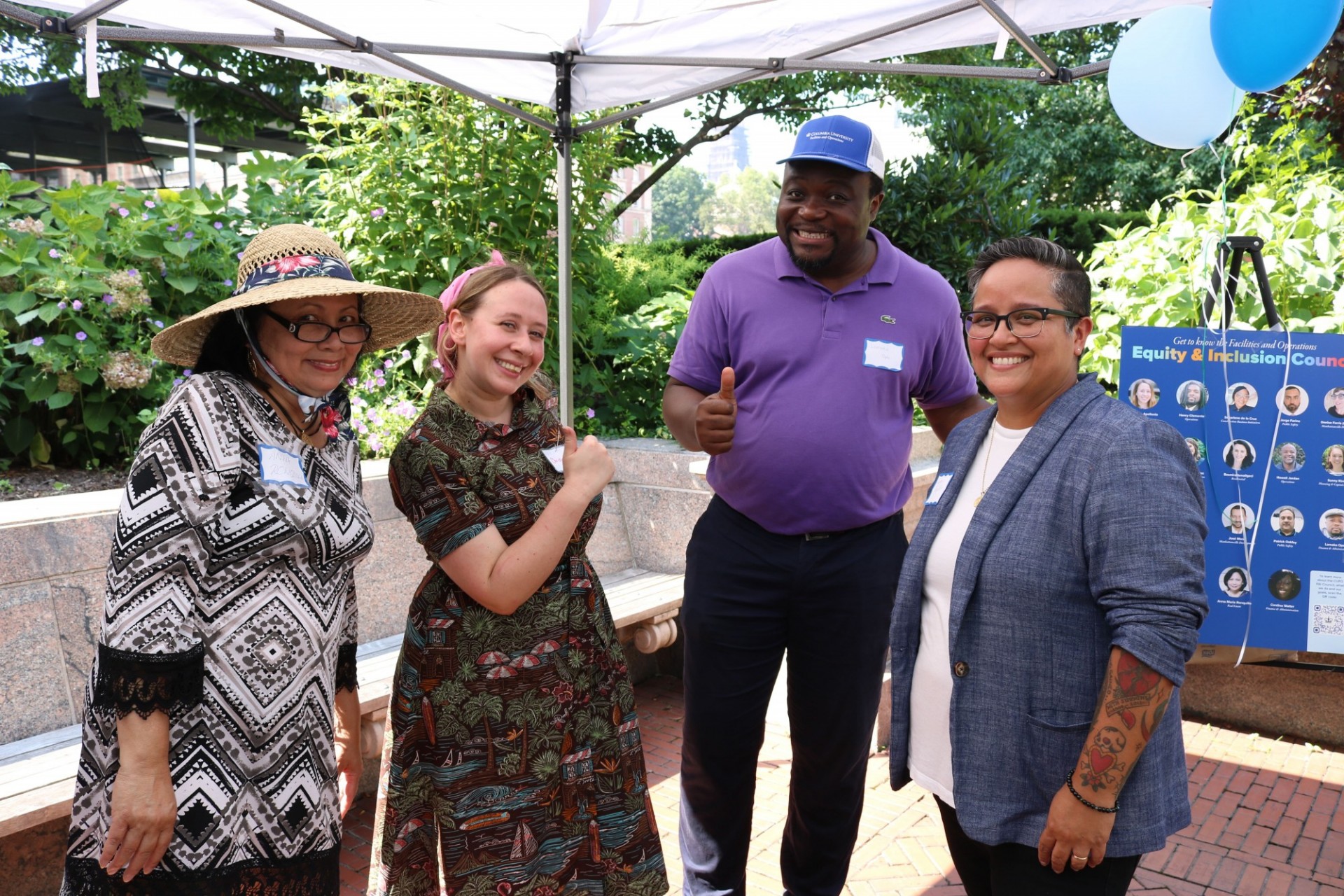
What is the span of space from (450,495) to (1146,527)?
134cm

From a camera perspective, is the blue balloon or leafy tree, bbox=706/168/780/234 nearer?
the blue balloon

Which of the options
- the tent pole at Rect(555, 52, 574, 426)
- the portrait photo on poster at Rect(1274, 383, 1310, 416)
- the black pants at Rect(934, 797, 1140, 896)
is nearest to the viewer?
the black pants at Rect(934, 797, 1140, 896)

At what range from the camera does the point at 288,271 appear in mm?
1875

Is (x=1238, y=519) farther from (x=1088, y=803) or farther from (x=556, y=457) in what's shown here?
(x=556, y=457)

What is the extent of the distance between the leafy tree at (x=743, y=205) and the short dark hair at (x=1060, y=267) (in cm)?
11896

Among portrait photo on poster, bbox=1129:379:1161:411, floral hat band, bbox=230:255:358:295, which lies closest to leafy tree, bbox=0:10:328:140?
portrait photo on poster, bbox=1129:379:1161:411

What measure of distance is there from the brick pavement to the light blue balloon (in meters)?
2.62

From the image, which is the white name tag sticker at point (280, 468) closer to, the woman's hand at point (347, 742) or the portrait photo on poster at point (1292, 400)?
the woman's hand at point (347, 742)

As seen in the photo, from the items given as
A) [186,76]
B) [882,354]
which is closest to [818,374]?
[882,354]

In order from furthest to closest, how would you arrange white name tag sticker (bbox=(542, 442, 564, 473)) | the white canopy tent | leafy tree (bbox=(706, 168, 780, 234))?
1. leafy tree (bbox=(706, 168, 780, 234))
2. the white canopy tent
3. white name tag sticker (bbox=(542, 442, 564, 473))

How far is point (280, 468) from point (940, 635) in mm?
1306

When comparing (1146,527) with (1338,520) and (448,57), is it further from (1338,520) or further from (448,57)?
(448,57)

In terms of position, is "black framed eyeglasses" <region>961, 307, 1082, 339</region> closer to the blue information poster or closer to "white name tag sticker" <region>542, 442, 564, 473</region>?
"white name tag sticker" <region>542, 442, 564, 473</region>

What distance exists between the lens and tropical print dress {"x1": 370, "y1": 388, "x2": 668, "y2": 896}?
2.13 meters
